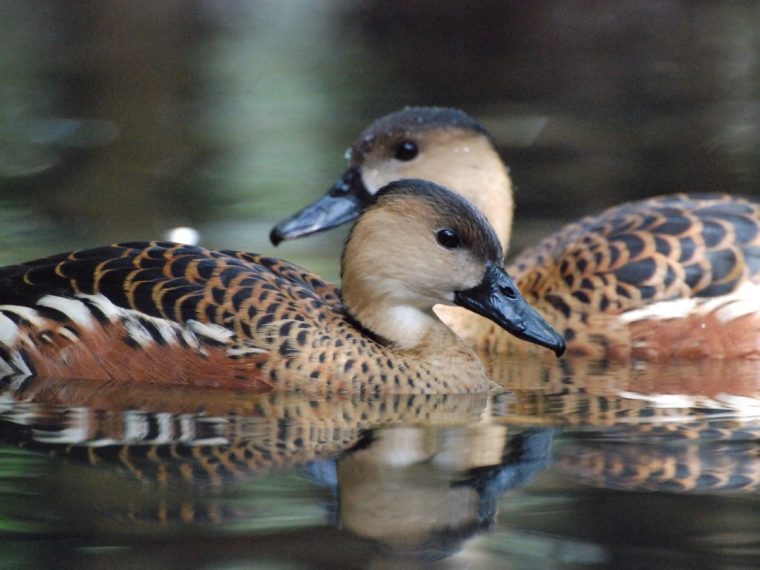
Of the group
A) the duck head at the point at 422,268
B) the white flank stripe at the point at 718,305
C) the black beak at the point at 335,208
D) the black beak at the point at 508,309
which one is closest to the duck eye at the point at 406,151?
the black beak at the point at 335,208

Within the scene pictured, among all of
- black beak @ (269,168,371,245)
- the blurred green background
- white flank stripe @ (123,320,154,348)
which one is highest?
the blurred green background

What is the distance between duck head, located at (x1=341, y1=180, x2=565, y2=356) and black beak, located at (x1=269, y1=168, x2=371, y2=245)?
193 centimetres

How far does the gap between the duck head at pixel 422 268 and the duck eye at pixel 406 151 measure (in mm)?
2070

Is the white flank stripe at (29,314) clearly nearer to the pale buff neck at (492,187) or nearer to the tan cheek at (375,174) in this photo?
the tan cheek at (375,174)

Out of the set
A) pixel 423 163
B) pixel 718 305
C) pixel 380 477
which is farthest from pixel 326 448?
pixel 423 163

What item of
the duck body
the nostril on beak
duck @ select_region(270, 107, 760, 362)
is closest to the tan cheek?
duck @ select_region(270, 107, 760, 362)

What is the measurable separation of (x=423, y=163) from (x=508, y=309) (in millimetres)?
2414

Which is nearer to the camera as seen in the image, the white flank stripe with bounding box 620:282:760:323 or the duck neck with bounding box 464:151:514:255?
the white flank stripe with bounding box 620:282:760:323

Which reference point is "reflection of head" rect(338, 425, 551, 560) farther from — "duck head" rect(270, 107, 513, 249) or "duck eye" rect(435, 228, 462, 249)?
"duck head" rect(270, 107, 513, 249)

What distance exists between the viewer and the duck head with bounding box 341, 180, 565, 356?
7625mm

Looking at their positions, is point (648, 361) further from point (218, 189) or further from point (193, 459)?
point (218, 189)

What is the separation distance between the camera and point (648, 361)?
29.1 ft

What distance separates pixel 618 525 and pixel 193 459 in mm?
1776

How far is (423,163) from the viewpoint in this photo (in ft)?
32.4
